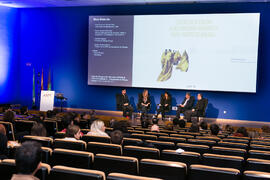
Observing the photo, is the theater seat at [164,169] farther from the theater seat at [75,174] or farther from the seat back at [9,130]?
the seat back at [9,130]

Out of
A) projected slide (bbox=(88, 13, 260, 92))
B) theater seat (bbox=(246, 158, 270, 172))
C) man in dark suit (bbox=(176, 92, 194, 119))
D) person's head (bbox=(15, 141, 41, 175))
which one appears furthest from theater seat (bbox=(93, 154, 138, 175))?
projected slide (bbox=(88, 13, 260, 92))

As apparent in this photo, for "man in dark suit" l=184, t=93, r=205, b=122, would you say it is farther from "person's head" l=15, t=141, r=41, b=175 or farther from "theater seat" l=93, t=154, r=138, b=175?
"person's head" l=15, t=141, r=41, b=175

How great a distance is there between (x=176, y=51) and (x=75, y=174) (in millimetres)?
8709

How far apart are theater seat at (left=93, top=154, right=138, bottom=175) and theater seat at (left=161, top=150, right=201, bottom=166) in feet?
2.33

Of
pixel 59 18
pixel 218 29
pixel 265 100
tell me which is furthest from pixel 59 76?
pixel 265 100

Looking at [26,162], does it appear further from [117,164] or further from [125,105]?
[125,105]

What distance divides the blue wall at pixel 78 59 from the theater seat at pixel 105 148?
748 cm

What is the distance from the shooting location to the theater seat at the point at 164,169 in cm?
246

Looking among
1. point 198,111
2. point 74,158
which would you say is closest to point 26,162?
point 74,158

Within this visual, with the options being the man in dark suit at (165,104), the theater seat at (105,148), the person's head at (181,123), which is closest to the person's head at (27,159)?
the theater seat at (105,148)

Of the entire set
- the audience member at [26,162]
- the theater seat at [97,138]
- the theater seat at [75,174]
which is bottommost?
the theater seat at [97,138]

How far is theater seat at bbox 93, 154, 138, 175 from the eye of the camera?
8.32ft

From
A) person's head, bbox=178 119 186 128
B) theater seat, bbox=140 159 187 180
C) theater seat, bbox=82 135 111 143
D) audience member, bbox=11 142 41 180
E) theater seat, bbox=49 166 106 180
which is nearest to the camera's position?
audience member, bbox=11 142 41 180

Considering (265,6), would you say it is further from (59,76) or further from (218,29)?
(59,76)
